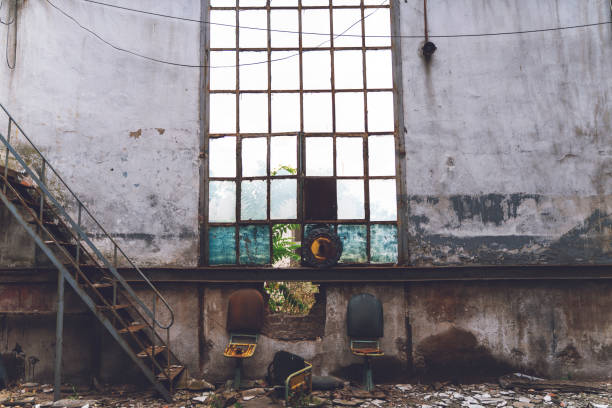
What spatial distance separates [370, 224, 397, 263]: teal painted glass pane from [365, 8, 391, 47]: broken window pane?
9.47 feet

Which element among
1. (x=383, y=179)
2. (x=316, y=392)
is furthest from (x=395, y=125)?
(x=316, y=392)

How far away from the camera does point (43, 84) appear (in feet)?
21.1

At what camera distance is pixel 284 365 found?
5.58m

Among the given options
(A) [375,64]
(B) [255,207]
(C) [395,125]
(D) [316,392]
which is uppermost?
(A) [375,64]

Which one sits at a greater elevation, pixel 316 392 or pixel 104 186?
pixel 104 186

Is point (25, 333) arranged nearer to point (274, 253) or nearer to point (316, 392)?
point (274, 253)

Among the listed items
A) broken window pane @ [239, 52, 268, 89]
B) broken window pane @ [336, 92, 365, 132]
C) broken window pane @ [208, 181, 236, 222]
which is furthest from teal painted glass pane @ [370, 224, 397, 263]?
broken window pane @ [239, 52, 268, 89]

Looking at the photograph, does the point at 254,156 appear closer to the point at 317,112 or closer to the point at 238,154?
the point at 238,154

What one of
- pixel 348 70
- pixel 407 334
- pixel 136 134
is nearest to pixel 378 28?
Result: pixel 348 70

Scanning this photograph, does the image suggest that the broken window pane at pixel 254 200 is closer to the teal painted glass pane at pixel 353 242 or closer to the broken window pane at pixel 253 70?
the teal painted glass pane at pixel 353 242

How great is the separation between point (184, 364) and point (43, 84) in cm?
467

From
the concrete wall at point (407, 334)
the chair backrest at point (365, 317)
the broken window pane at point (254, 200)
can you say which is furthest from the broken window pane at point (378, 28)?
the chair backrest at point (365, 317)

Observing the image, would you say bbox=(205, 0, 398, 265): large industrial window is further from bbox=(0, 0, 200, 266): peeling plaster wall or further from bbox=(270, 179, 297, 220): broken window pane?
bbox=(0, 0, 200, 266): peeling plaster wall

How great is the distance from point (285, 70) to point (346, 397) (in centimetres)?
483
